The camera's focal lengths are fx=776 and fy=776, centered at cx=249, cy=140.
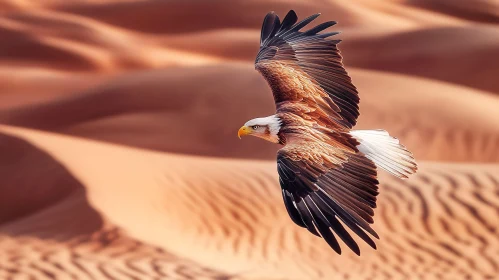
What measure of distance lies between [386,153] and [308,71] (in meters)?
1.32

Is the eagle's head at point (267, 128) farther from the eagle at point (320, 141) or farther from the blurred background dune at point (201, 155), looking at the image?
the blurred background dune at point (201, 155)

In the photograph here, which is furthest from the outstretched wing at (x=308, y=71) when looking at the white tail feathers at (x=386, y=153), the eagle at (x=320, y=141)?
the white tail feathers at (x=386, y=153)

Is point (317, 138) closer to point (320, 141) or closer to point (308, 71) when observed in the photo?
point (320, 141)

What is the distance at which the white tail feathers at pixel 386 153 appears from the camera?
445 centimetres

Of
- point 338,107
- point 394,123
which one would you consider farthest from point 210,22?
point 338,107

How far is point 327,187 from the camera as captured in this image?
4.11 meters

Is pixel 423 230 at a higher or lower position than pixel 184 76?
lower

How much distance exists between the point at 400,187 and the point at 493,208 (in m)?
1.16

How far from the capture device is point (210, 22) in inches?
1123

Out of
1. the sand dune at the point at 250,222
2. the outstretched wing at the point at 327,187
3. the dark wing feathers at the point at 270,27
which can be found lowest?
the sand dune at the point at 250,222

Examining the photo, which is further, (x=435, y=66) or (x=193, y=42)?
(x=193, y=42)

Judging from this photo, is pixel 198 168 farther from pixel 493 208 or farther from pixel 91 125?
pixel 91 125

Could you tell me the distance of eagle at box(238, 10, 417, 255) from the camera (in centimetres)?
386

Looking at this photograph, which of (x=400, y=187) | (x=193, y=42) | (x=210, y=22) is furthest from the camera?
(x=210, y=22)
